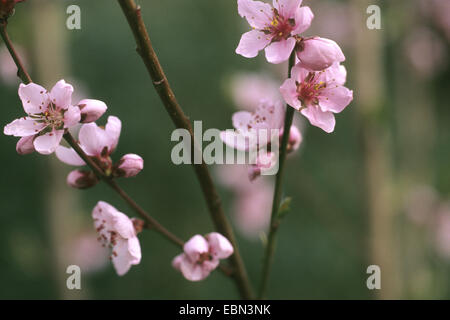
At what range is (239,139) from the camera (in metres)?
0.67

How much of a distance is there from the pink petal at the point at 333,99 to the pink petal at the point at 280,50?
9cm

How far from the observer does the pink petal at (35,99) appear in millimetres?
580

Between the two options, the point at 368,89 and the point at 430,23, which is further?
the point at 430,23

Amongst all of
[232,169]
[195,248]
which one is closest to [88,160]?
[195,248]

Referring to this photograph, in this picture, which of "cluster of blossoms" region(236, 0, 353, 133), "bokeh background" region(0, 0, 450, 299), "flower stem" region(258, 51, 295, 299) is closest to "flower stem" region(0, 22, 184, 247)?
"flower stem" region(258, 51, 295, 299)

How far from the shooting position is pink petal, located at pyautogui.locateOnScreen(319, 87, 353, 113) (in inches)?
24.1

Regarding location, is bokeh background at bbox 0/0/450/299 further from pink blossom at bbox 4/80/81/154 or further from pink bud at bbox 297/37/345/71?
pink blossom at bbox 4/80/81/154

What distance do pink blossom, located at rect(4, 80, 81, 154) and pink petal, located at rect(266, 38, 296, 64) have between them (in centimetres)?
23

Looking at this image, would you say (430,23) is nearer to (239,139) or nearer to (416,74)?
(416,74)

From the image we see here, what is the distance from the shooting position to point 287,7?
1.93 ft

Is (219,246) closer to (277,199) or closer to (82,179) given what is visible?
(277,199)

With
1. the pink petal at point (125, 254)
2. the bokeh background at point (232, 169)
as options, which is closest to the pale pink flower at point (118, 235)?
the pink petal at point (125, 254)
